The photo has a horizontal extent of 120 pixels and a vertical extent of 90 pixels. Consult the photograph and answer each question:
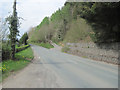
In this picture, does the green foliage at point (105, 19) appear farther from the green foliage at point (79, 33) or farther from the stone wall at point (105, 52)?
the green foliage at point (79, 33)

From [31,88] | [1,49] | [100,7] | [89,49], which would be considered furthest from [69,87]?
[89,49]

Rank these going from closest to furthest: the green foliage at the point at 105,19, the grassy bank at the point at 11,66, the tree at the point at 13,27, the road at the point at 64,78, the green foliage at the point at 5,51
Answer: the road at the point at 64,78, the grassy bank at the point at 11,66, the green foliage at the point at 105,19, the green foliage at the point at 5,51, the tree at the point at 13,27

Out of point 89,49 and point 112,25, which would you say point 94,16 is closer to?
point 112,25

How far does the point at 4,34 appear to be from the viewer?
11078 mm

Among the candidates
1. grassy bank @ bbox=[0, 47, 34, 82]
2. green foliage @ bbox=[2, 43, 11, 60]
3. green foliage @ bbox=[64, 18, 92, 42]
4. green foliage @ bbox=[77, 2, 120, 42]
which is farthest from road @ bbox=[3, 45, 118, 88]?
green foliage @ bbox=[64, 18, 92, 42]

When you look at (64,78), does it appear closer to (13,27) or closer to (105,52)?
(13,27)

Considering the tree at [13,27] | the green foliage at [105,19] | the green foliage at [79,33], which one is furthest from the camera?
the green foliage at [79,33]

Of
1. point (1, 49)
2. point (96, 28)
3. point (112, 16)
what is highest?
point (112, 16)

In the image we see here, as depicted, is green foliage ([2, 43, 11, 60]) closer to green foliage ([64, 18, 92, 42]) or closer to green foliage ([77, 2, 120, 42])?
green foliage ([77, 2, 120, 42])

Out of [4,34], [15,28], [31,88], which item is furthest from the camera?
[15,28]

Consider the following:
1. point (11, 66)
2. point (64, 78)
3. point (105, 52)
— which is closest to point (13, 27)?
point (11, 66)

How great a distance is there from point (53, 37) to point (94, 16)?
20.2ft

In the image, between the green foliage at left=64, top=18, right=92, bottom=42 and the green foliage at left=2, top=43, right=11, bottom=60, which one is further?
the green foliage at left=64, top=18, right=92, bottom=42

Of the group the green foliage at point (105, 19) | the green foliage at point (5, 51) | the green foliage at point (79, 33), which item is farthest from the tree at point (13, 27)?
the green foliage at point (79, 33)
